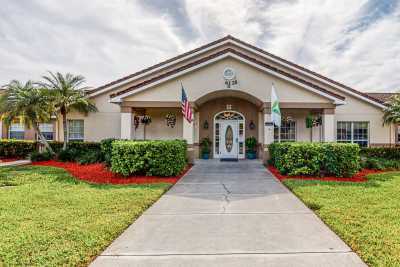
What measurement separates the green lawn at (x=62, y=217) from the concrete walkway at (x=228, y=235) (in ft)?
1.07

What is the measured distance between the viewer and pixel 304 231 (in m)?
5.62

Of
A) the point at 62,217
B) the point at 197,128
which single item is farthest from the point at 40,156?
the point at 62,217

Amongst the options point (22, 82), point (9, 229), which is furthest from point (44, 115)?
point (9, 229)

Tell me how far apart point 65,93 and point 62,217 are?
44.9 ft

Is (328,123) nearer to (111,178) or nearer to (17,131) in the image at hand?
(111,178)

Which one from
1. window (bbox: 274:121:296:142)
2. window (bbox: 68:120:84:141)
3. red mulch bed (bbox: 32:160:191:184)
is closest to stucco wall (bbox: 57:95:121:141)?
window (bbox: 68:120:84:141)

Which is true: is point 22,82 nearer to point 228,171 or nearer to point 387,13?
point 228,171

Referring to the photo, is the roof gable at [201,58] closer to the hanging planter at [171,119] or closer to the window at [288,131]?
the hanging planter at [171,119]

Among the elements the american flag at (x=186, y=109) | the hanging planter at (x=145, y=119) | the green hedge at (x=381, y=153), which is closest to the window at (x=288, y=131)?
the green hedge at (x=381, y=153)

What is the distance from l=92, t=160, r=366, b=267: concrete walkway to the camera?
4.39 m

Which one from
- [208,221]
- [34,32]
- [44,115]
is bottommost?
[208,221]

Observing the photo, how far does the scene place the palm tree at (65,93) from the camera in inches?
714

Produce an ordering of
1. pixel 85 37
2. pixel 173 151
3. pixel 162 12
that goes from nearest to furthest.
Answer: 1. pixel 173 151
2. pixel 162 12
3. pixel 85 37

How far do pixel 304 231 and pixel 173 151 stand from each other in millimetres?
7151
